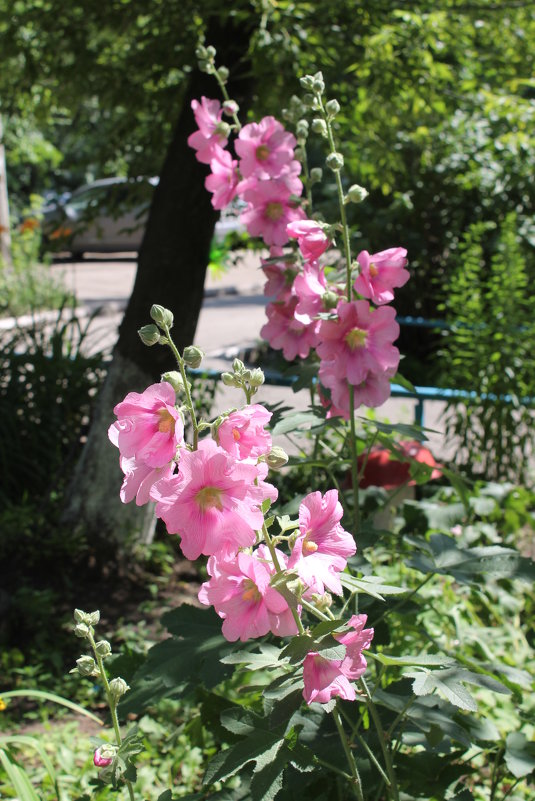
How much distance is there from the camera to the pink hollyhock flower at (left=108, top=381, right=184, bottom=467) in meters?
1.10

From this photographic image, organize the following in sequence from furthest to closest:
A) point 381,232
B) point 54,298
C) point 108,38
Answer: point 54,298
point 381,232
point 108,38

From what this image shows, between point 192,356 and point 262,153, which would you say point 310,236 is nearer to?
point 262,153

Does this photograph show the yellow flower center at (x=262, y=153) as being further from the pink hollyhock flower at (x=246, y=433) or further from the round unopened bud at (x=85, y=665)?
the round unopened bud at (x=85, y=665)

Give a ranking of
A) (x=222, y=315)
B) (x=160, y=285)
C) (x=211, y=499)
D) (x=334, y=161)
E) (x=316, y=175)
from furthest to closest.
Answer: (x=222, y=315), (x=160, y=285), (x=316, y=175), (x=334, y=161), (x=211, y=499)

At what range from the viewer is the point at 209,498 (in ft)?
3.46

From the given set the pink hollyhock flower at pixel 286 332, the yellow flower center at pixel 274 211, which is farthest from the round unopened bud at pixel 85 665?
the yellow flower center at pixel 274 211

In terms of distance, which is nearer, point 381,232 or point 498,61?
point 498,61

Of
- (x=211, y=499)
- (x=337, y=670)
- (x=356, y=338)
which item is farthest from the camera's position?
(x=356, y=338)

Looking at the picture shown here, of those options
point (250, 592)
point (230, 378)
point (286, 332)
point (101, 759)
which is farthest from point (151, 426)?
point (286, 332)

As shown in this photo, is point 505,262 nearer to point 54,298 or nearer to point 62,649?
point 62,649

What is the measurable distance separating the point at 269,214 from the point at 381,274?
1.70 feet

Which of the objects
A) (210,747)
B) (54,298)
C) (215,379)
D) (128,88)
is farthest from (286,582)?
(54,298)

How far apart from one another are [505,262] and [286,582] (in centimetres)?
415

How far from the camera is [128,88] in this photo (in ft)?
14.2
